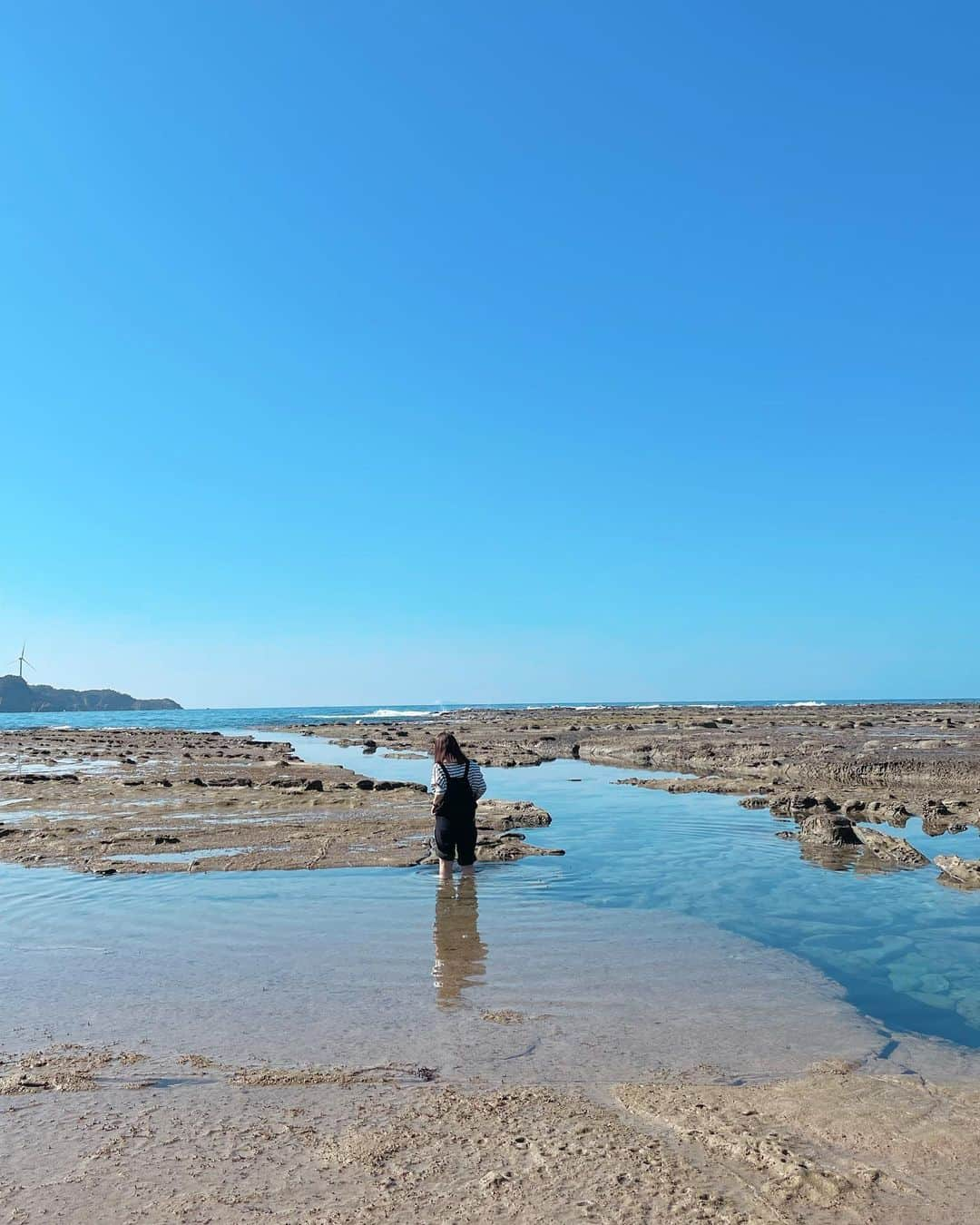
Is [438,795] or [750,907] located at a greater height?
[438,795]

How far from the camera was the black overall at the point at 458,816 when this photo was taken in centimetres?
1195

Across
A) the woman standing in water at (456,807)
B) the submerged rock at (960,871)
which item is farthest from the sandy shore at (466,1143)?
the submerged rock at (960,871)

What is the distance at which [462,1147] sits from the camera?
449 centimetres

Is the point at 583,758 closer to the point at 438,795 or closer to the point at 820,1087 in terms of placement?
the point at 438,795

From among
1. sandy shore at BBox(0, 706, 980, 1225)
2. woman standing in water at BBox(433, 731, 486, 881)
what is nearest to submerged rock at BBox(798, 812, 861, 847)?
woman standing in water at BBox(433, 731, 486, 881)

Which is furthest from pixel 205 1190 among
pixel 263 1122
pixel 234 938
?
pixel 234 938

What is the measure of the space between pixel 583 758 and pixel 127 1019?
92.8 ft

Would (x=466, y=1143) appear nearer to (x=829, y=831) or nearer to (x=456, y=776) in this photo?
(x=456, y=776)

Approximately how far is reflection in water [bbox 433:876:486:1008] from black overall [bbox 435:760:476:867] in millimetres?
727

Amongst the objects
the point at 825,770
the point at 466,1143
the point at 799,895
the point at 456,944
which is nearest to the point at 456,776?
the point at 456,944

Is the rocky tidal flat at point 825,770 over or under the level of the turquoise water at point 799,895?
over

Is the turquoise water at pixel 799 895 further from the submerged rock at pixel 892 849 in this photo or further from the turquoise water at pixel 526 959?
the submerged rock at pixel 892 849

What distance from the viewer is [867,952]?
8203mm

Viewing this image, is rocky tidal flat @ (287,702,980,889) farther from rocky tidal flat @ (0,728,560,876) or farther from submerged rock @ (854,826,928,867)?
rocky tidal flat @ (0,728,560,876)
